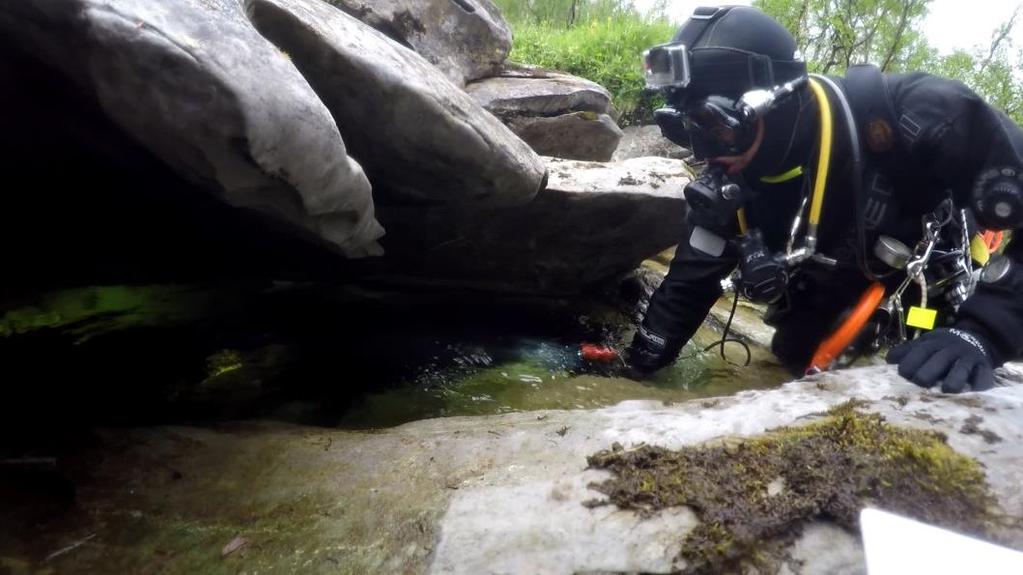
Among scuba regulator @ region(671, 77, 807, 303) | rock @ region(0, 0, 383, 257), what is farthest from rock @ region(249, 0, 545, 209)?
scuba regulator @ region(671, 77, 807, 303)

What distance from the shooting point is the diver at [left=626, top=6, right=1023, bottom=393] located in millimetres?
2486

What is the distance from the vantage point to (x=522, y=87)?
602 centimetres

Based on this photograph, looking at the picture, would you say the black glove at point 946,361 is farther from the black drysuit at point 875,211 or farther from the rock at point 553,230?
the rock at point 553,230

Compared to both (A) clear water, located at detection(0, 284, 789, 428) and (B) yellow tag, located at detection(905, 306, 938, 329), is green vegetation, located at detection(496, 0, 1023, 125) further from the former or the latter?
(B) yellow tag, located at detection(905, 306, 938, 329)

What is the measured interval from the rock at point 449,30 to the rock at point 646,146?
236 centimetres

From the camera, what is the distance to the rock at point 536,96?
5.80 meters

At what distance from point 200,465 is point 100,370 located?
3.50 feet

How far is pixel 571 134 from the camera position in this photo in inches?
236

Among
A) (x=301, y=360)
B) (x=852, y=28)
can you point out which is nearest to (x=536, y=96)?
(x=301, y=360)

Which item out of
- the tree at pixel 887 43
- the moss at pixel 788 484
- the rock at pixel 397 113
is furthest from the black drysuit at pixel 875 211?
the tree at pixel 887 43

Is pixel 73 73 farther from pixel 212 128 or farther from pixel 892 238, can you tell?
pixel 892 238

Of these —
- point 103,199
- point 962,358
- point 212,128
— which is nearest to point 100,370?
point 103,199

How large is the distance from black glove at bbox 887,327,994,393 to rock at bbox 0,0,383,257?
185cm

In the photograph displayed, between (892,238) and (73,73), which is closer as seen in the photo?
(73,73)
